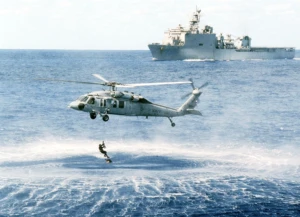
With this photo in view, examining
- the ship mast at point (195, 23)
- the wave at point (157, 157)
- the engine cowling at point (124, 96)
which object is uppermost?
the ship mast at point (195, 23)

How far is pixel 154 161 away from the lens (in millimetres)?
56969

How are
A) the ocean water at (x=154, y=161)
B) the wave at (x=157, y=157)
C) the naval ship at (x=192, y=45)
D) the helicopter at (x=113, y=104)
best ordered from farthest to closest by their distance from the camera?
1. the naval ship at (x=192, y=45)
2. the wave at (x=157, y=157)
3. the ocean water at (x=154, y=161)
4. the helicopter at (x=113, y=104)

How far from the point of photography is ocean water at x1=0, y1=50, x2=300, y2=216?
41.6 m

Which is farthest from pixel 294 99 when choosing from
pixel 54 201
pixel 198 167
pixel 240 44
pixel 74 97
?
pixel 240 44

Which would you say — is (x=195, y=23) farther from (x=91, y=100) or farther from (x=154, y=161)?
(x=91, y=100)

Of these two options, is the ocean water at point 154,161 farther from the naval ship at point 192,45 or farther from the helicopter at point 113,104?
the naval ship at point 192,45

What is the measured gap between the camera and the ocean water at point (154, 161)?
1636 inches

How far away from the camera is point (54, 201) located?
1670 inches

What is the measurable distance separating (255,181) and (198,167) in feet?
25.6

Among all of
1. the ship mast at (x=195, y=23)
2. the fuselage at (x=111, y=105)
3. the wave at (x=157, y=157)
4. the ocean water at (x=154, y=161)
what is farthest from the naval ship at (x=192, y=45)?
the fuselage at (x=111, y=105)

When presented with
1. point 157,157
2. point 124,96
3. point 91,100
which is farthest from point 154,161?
point 91,100

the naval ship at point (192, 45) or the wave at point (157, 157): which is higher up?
the naval ship at point (192, 45)

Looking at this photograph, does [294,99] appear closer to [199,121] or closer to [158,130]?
[199,121]

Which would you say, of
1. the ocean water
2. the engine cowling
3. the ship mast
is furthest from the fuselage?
the ship mast
